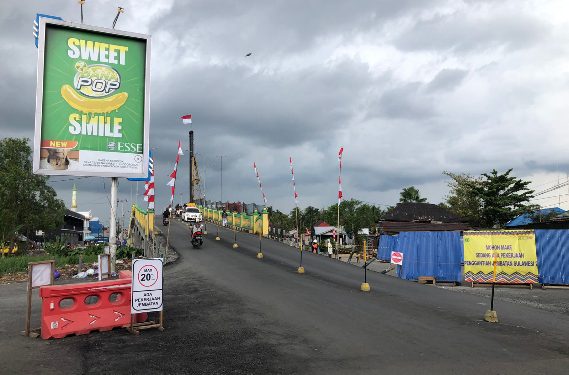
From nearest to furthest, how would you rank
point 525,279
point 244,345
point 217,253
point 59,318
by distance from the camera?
point 244,345
point 59,318
point 525,279
point 217,253

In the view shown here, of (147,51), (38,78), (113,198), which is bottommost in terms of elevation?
(113,198)

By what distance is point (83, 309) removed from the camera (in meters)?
8.93

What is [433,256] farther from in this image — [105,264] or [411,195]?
[411,195]

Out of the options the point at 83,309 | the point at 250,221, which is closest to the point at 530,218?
the point at 250,221

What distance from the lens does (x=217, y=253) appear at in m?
25.0

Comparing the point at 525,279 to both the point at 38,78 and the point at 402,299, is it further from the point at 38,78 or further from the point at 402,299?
the point at 38,78

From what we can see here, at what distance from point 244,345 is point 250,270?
10944 mm

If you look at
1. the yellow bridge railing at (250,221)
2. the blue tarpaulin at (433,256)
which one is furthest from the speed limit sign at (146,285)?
the yellow bridge railing at (250,221)

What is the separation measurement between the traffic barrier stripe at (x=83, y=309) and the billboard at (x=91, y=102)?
4404mm

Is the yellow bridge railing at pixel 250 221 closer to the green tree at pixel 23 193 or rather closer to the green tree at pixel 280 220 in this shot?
the green tree at pixel 23 193

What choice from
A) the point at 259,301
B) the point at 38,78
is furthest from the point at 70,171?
the point at 259,301

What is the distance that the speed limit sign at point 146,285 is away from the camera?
893 centimetres

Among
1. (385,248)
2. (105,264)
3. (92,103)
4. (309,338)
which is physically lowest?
(309,338)

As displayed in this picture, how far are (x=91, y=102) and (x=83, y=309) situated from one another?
6256 mm
